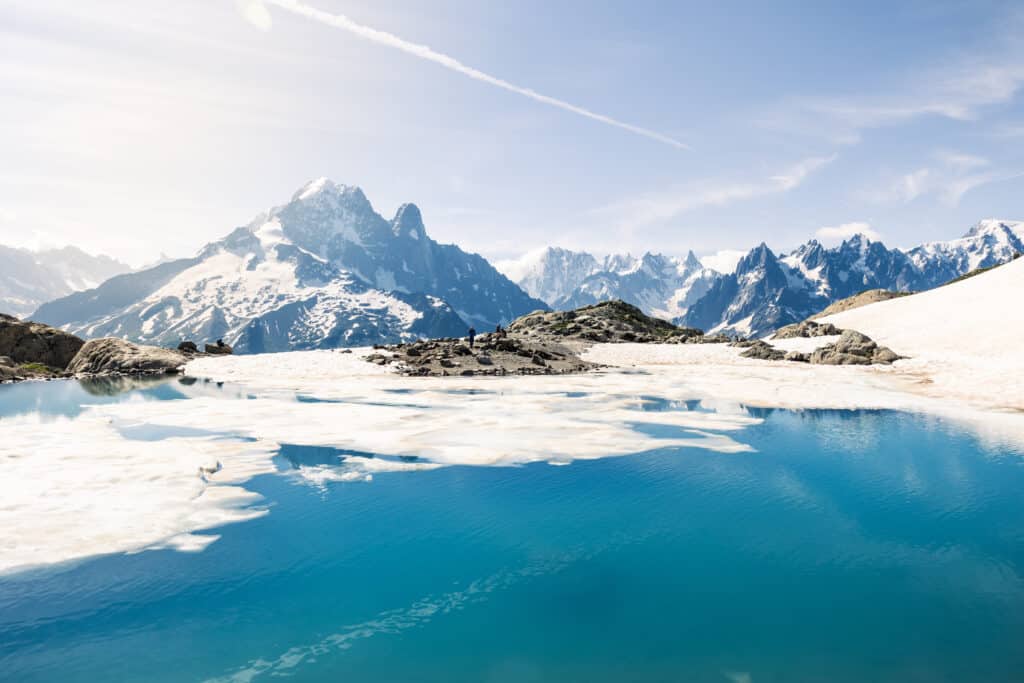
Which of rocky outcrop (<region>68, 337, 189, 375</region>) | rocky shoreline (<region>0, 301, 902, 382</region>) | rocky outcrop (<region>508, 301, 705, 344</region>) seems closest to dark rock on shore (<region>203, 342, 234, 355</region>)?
rocky shoreline (<region>0, 301, 902, 382</region>)

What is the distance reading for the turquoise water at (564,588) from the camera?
1141cm

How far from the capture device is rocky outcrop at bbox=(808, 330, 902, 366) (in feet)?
232

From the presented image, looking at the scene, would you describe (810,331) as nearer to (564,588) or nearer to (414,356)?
(414,356)

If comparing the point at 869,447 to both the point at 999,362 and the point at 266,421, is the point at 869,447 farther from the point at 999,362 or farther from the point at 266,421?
the point at 999,362

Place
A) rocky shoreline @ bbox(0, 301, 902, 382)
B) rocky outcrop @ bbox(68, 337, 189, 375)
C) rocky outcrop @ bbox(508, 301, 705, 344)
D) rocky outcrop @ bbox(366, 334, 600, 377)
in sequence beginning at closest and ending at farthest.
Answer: rocky outcrop @ bbox(366, 334, 600, 377) < rocky shoreline @ bbox(0, 301, 902, 382) < rocky outcrop @ bbox(68, 337, 189, 375) < rocky outcrop @ bbox(508, 301, 705, 344)

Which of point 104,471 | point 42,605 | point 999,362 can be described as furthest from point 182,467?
point 999,362

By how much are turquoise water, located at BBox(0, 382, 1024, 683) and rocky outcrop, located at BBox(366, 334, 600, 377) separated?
41.1 metres

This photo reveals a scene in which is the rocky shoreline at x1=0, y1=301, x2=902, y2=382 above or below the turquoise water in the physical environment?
above

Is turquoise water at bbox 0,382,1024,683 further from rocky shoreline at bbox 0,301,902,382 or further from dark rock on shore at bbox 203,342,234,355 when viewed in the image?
dark rock on shore at bbox 203,342,234,355

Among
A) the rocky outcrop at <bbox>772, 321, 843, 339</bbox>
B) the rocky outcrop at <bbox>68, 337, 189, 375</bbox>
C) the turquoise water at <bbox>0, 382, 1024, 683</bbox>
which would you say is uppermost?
the rocky outcrop at <bbox>772, 321, 843, 339</bbox>

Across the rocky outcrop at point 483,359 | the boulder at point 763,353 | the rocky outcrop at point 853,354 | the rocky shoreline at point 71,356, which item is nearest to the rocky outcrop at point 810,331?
the rocky outcrop at point 853,354

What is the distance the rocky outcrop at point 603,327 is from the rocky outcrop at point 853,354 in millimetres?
31245

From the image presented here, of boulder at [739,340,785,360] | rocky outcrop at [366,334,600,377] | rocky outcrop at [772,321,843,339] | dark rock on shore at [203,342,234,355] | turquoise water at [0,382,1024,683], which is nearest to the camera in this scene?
turquoise water at [0,382,1024,683]

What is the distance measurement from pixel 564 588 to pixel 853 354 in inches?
2903
